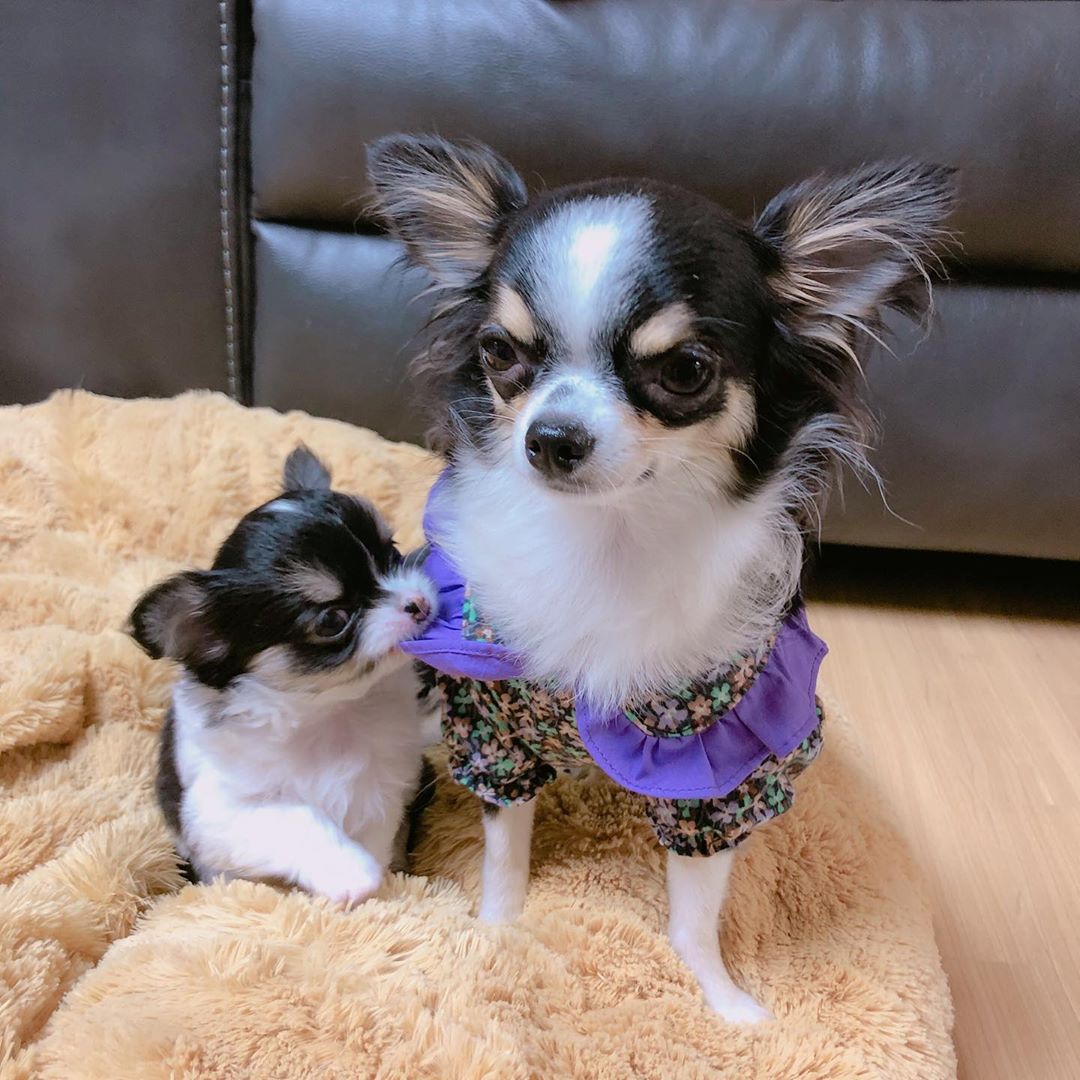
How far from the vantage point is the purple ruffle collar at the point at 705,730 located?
1.22m

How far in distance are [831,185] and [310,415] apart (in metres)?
1.48

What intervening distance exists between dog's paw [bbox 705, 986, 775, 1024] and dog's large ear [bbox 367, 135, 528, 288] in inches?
41.3

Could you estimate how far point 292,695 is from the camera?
55.3 inches

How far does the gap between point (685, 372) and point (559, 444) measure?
170 mm

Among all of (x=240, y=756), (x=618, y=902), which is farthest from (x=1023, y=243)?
(x=240, y=756)

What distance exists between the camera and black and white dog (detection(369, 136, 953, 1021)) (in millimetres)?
1058

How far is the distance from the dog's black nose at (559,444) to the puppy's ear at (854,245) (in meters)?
0.34

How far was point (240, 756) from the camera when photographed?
143cm

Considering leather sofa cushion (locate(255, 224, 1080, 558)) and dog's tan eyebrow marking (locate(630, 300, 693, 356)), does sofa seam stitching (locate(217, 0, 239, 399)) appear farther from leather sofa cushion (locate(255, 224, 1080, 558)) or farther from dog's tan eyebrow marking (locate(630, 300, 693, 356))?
dog's tan eyebrow marking (locate(630, 300, 693, 356))

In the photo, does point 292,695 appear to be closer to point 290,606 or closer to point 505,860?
point 290,606

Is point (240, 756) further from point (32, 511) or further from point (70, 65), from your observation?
point (70, 65)

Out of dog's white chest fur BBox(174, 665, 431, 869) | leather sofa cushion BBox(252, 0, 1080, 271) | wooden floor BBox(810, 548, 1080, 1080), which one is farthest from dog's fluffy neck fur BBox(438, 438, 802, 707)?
leather sofa cushion BBox(252, 0, 1080, 271)

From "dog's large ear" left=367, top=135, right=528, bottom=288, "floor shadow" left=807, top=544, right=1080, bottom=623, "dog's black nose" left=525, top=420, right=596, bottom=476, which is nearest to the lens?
"dog's black nose" left=525, top=420, right=596, bottom=476

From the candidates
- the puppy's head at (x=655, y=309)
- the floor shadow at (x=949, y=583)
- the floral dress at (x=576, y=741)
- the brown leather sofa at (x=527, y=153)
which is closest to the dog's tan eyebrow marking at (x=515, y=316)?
the puppy's head at (x=655, y=309)
